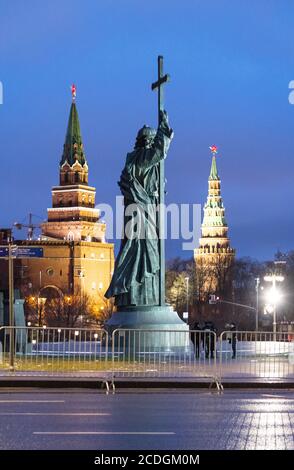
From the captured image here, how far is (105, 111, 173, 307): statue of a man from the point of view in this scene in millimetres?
33156

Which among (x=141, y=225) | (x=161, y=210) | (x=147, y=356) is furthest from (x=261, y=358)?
(x=161, y=210)

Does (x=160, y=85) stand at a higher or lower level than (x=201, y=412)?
higher

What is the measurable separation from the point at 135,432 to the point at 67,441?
1.25 meters

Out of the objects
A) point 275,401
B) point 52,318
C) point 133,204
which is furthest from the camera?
point 52,318

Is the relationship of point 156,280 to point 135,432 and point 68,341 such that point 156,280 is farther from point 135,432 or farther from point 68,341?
point 135,432

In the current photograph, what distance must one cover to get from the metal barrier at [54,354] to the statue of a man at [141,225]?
3.35 meters

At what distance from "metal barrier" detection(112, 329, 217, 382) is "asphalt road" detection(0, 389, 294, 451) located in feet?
7.92

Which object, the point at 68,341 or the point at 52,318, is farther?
the point at 52,318

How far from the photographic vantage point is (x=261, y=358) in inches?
1224

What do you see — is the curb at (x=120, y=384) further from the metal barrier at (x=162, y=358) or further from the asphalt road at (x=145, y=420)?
the asphalt road at (x=145, y=420)

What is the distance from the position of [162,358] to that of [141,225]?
24.4 ft

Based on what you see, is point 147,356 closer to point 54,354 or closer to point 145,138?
point 54,354

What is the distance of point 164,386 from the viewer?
24.2 meters
